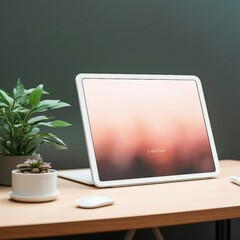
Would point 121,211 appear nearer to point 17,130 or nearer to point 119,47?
point 17,130

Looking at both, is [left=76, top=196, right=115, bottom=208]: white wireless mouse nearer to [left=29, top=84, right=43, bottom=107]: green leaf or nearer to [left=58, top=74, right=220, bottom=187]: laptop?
[left=58, top=74, right=220, bottom=187]: laptop

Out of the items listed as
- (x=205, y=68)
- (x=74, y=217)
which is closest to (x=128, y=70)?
(x=205, y=68)

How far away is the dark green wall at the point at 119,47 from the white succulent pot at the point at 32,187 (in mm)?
512

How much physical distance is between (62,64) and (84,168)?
39 centimetres

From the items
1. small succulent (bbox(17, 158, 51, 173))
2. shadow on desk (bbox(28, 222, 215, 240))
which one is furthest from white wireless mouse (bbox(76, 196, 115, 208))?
shadow on desk (bbox(28, 222, 215, 240))

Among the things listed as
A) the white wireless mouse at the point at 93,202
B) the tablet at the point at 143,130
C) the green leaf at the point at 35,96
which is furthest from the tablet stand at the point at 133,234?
the green leaf at the point at 35,96

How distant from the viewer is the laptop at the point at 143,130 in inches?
44.0

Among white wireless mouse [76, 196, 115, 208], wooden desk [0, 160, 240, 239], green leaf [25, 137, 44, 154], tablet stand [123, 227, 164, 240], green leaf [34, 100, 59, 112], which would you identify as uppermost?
green leaf [34, 100, 59, 112]

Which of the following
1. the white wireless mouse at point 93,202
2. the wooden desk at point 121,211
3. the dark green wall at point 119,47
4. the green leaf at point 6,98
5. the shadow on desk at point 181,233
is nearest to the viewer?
the wooden desk at point 121,211

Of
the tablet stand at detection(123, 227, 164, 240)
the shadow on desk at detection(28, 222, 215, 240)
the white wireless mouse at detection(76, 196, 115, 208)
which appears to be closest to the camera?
the white wireless mouse at detection(76, 196, 115, 208)

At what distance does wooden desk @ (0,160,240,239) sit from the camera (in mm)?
716

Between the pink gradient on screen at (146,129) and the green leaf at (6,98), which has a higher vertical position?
the green leaf at (6,98)

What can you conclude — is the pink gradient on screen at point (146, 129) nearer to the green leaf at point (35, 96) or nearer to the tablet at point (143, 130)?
the tablet at point (143, 130)

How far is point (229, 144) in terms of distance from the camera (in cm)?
172
